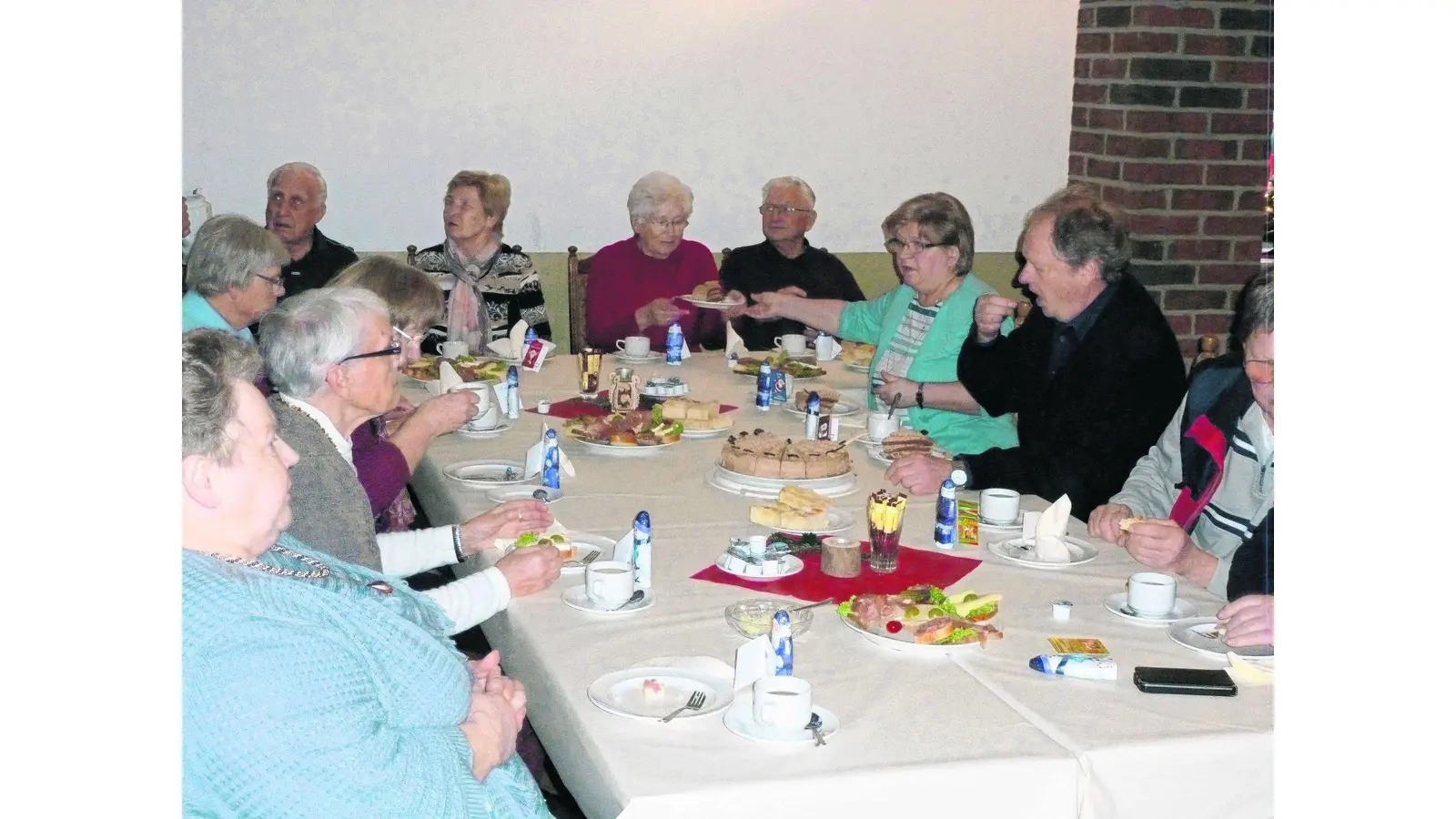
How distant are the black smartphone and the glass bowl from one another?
46 centimetres

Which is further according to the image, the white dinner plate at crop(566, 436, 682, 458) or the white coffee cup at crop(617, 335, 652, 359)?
the white coffee cup at crop(617, 335, 652, 359)

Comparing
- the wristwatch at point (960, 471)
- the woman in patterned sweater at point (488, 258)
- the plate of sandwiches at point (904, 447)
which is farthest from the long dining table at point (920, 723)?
the woman in patterned sweater at point (488, 258)

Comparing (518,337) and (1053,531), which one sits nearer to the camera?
(1053,531)

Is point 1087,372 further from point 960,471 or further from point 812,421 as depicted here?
point 812,421

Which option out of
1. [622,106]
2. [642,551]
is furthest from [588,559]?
[622,106]

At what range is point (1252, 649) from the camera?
1973 millimetres

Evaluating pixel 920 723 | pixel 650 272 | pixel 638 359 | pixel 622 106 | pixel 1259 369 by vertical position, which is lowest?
pixel 920 723

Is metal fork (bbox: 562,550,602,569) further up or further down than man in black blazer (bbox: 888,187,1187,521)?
further down

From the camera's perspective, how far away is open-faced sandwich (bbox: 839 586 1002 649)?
6.52 ft

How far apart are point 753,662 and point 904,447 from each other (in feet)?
4.90

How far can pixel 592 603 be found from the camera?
215 cm

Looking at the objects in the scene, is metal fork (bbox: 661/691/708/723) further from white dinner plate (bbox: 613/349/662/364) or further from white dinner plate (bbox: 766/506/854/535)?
white dinner plate (bbox: 613/349/662/364)

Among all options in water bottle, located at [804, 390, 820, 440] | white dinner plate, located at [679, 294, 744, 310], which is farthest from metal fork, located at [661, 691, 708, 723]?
white dinner plate, located at [679, 294, 744, 310]
